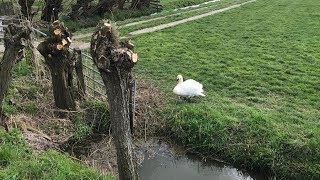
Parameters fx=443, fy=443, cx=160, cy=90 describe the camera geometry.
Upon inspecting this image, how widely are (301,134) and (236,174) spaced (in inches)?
66.3

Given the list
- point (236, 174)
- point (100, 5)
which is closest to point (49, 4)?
point (100, 5)

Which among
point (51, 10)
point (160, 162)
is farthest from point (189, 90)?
point (51, 10)

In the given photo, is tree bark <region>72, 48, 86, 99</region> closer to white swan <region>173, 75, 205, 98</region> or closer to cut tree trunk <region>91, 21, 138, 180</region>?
white swan <region>173, 75, 205, 98</region>

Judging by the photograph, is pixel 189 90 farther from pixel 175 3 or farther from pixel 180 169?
pixel 175 3

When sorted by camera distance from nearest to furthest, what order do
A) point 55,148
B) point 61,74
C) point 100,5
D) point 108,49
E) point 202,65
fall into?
point 108,49 → point 55,148 → point 61,74 → point 202,65 → point 100,5

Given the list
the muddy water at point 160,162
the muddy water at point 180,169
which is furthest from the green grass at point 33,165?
the muddy water at point 180,169

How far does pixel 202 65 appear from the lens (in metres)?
14.4

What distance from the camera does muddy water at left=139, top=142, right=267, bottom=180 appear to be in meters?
9.29

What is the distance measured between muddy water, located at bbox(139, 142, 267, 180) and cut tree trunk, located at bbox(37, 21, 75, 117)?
2226mm

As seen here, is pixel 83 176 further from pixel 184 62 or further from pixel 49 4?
pixel 49 4

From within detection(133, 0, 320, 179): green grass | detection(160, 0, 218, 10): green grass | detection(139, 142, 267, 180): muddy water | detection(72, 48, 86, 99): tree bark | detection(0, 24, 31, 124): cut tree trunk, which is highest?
detection(0, 24, 31, 124): cut tree trunk

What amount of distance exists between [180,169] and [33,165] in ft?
11.3

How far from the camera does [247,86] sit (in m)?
12.6

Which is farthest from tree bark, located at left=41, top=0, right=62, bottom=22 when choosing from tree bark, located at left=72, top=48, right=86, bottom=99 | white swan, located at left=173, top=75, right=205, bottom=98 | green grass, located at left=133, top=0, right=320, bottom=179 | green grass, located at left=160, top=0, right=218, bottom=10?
white swan, located at left=173, top=75, right=205, bottom=98
